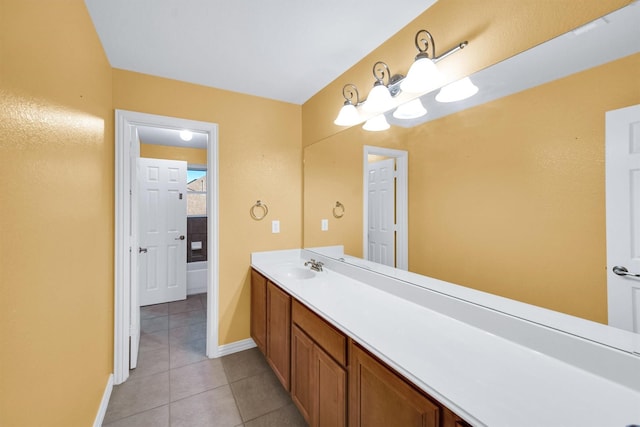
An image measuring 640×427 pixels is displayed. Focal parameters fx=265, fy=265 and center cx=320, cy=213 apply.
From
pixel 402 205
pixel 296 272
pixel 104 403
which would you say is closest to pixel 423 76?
pixel 402 205

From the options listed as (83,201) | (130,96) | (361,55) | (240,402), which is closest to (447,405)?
(240,402)

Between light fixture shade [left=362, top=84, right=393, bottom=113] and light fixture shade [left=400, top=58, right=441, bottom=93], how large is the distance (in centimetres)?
25

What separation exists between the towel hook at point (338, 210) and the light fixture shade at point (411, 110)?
2.76ft

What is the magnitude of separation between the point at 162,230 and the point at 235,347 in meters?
2.16

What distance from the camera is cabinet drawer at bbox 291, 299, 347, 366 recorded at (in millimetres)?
1158

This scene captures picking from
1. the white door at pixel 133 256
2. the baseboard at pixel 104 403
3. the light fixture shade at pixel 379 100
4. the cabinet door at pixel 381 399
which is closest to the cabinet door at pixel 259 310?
the white door at pixel 133 256

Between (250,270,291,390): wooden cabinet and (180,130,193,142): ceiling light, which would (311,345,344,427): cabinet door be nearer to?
(250,270,291,390): wooden cabinet

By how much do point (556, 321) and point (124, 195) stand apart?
256 cm

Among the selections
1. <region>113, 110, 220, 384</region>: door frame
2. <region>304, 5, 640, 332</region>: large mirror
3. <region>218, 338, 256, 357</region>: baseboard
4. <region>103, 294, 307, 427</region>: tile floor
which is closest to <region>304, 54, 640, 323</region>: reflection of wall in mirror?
<region>304, 5, 640, 332</region>: large mirror

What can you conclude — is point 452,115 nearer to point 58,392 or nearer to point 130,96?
point 58,392

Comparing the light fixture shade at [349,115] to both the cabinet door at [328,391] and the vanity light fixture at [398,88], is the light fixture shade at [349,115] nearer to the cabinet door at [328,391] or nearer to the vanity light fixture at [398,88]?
the vanity light fixture at [398,88]

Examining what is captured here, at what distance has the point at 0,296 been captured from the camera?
0.70 m

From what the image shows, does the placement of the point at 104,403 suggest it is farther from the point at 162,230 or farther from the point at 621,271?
the point at 621,271

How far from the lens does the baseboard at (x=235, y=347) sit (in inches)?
92.7
